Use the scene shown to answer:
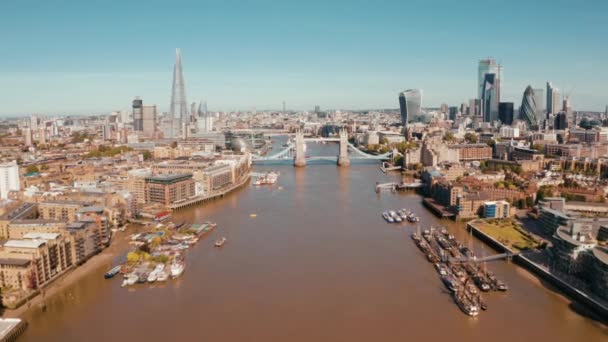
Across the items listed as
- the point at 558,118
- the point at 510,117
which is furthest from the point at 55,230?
the point at 510,117

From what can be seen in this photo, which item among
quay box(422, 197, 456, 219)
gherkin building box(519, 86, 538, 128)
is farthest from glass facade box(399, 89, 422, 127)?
quay box(422, 197, 456, 219)

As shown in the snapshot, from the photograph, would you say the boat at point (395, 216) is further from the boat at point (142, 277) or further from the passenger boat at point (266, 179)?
the passenger boat at point (266, 179)

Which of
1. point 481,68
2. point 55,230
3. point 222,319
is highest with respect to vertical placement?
point 481,68

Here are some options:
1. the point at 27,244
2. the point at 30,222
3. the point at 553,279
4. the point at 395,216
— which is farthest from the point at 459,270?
the point at 30,222

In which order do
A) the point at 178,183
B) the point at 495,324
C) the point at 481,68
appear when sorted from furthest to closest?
the point at 481,68
the point at 178,183
the point at 495,324

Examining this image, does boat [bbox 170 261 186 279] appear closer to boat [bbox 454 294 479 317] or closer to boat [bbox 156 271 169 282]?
boat [bbox 156 271 169 282]

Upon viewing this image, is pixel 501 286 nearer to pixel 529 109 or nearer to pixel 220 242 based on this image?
pixel 220 242

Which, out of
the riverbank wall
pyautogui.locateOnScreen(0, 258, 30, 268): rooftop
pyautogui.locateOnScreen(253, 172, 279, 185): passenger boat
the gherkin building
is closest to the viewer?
the riverbank wall

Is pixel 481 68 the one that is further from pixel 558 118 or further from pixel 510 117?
pixel 558 118
